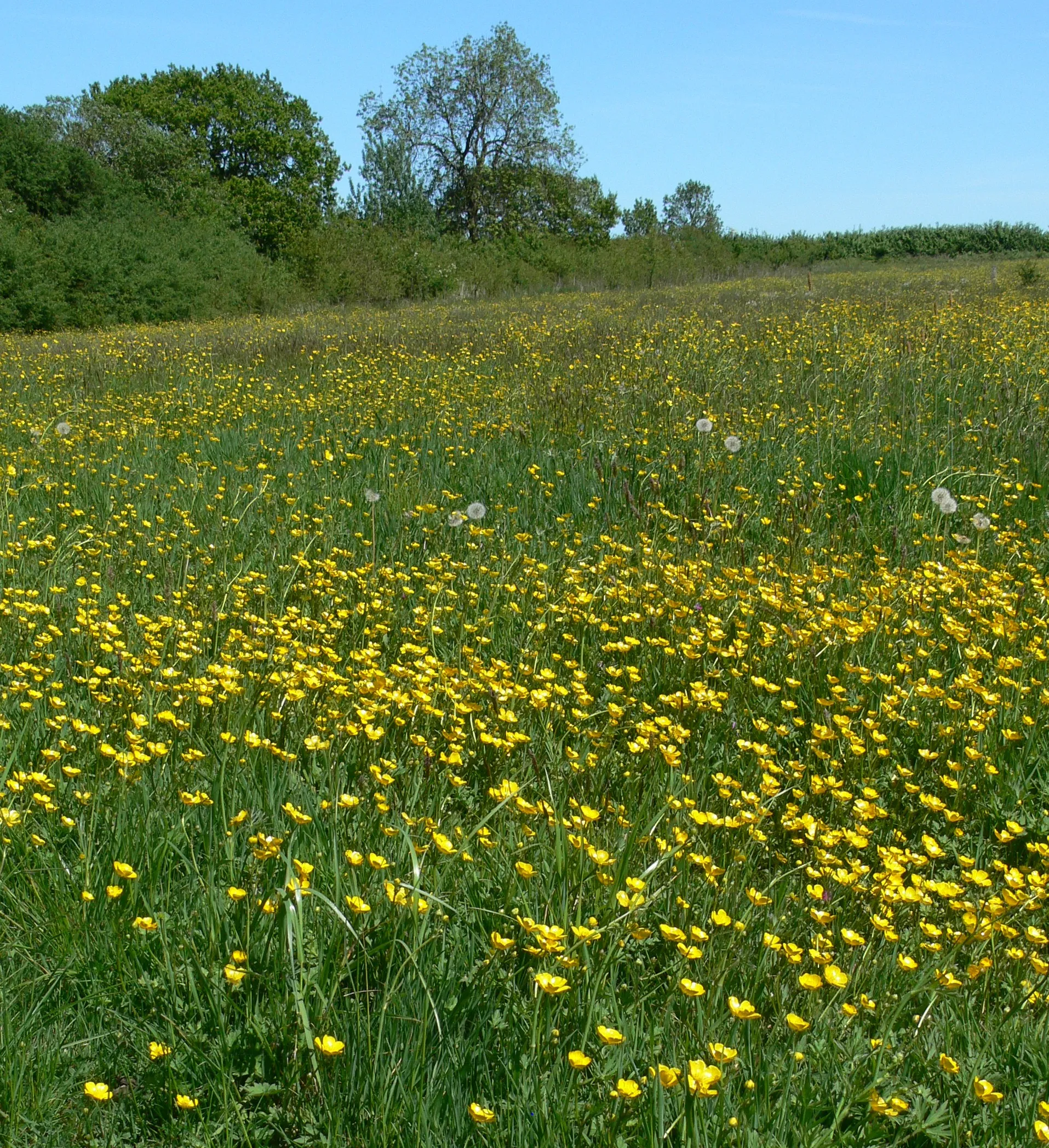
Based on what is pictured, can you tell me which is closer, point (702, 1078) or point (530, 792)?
point (702, 1078)

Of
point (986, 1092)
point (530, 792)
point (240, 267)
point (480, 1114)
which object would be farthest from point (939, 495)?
point (240, 267)

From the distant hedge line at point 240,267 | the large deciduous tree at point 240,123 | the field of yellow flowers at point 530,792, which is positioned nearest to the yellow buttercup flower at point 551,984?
the field of yellow flowers at point 530,792

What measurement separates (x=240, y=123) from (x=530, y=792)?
55273mm

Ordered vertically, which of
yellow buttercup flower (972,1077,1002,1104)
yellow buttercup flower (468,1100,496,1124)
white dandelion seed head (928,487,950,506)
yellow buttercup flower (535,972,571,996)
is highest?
white dandelion seed head (928,487,950,506)

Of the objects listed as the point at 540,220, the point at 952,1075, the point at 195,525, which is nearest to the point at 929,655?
the point at 952,1075

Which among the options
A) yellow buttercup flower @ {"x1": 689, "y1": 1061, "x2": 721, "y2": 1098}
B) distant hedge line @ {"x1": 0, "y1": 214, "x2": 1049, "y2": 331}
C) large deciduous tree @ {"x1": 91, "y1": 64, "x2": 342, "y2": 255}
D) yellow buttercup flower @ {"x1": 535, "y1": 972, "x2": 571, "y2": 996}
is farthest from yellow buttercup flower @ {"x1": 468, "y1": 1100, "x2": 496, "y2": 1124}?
large deciduous tree @ {"x1": 91, "y1": 64, "x2": 342, "y2": 255}

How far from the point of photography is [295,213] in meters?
46.8

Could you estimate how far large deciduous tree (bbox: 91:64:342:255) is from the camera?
49.3 m

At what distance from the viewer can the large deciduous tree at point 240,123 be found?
49312 millimetres

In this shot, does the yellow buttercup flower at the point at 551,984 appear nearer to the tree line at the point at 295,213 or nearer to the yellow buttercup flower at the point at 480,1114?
the yellow buttercup flower at the point at 480,1114

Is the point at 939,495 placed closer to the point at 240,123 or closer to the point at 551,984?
the point at 551,984

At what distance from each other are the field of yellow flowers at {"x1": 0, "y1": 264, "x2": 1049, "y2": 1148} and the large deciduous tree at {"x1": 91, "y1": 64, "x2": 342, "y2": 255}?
47679mm

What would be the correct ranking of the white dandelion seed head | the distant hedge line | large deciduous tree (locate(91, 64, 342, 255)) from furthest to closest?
large deciduous tree (locate(91, 64, 342, 255)), the distant hedge line, the white dandelion seed head

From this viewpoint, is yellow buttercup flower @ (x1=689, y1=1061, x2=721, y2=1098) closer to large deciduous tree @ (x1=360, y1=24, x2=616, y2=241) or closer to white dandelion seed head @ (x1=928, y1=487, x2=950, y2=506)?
white dandelion seed head @ (x1=928, y1=487, x2=950, y2=506)
